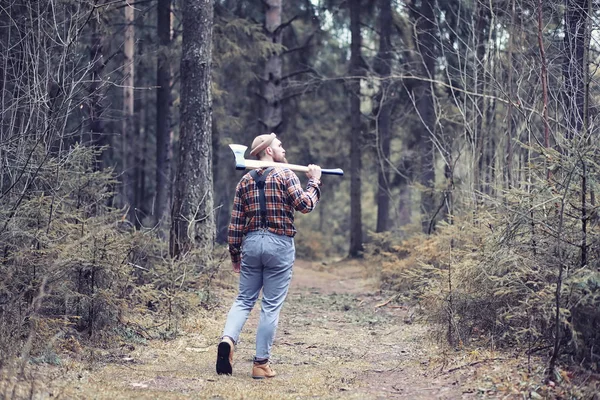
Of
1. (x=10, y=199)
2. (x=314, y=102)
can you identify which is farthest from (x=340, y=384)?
(x=314, y=102)

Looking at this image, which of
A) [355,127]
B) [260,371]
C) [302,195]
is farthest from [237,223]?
[355,127]

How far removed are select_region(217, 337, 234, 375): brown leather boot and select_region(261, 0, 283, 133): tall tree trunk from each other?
13.0 meters

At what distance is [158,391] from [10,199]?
320 cm

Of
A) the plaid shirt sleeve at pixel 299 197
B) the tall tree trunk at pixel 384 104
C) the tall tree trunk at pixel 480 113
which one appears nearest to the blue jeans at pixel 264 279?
the plaid shirt sleeve at pixel 299 197

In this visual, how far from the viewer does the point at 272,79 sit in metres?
19.2

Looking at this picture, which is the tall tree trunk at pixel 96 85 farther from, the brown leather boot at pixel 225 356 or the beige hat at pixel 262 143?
the brown leather boot at pixel 225 356

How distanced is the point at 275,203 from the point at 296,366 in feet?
5.98

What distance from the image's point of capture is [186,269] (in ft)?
32.0

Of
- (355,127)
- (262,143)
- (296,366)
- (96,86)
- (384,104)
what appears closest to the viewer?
(262,143)

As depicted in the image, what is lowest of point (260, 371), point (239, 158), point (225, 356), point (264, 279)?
point (260, 371)

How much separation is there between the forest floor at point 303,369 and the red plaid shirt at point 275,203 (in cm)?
138

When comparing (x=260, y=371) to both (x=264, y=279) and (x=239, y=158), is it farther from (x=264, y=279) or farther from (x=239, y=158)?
(x=239, y=158)

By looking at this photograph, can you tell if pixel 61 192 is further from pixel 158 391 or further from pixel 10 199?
pixel 158 391

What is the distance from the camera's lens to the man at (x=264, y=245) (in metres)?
6.31
